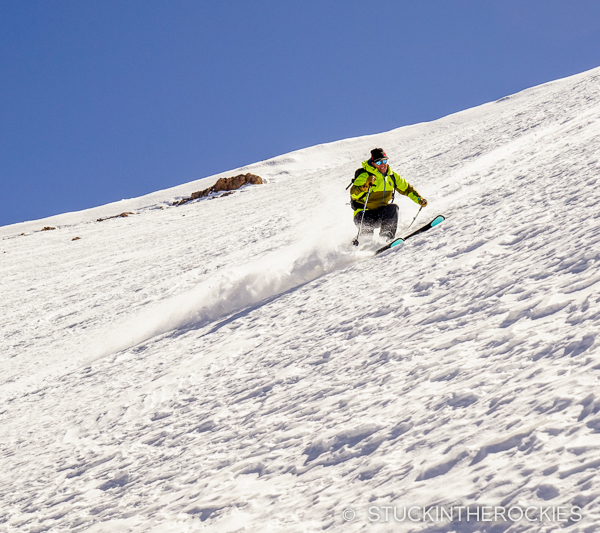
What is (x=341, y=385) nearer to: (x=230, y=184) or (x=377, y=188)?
(x=377, y=188)

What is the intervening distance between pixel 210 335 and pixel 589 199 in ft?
15.8

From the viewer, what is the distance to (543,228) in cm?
544

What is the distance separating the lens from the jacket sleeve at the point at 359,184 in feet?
27.5

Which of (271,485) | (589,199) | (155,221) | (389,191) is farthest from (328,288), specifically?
(155,221)

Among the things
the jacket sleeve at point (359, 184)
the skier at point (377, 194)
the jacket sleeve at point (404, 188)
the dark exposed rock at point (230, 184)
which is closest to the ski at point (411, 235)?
the skier at point (377, 194)

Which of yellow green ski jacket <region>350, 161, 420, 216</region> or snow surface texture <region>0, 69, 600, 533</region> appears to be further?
yellow green ski jacket <region>350, 161, 420, 216</region>

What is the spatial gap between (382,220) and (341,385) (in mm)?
5096

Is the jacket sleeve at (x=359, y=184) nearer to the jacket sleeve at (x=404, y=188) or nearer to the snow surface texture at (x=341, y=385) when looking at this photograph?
the jacket sleeve at (x=404, y=188)

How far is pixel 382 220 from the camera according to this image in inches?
341

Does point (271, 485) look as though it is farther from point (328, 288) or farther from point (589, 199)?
point (589, 199)

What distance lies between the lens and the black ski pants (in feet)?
28.2

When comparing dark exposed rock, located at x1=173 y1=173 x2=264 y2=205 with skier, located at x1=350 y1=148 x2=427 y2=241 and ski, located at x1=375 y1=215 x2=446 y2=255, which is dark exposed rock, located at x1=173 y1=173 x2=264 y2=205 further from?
ski, located at x1=375 y1=215 x2=446 y2=255

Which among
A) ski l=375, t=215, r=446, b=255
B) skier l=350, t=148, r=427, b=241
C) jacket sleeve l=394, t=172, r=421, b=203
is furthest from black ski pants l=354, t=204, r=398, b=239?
ski l=375, t=215, r=446, b=255

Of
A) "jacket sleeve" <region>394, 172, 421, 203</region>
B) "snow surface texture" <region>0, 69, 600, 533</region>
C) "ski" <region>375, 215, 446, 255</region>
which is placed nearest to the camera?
"snow surface texture" <region>0, 69, 600, 533</region>
